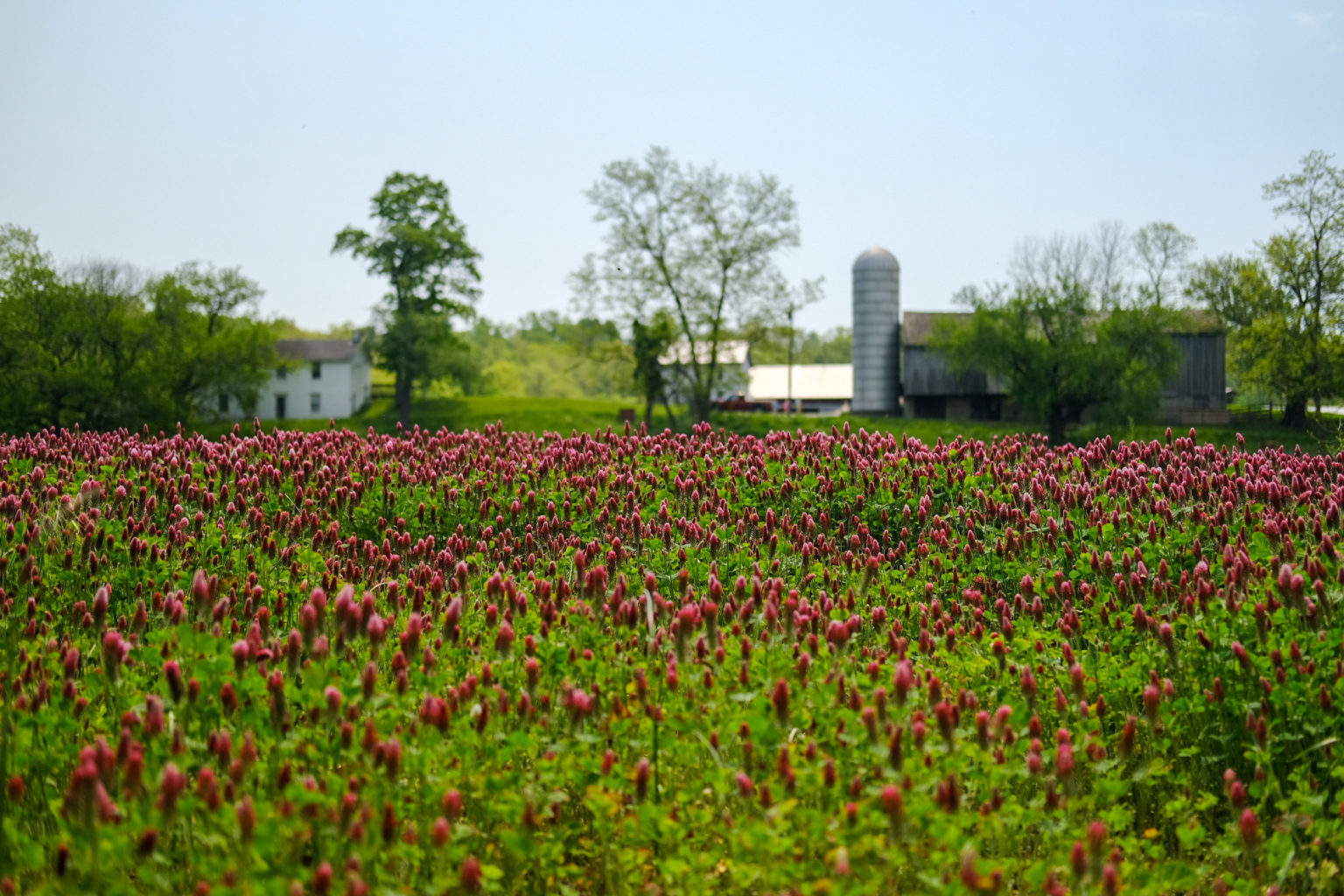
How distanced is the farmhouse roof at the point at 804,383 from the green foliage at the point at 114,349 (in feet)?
173

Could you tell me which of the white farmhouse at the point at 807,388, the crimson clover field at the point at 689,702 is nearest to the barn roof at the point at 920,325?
the white farmhouse at the point at 807,388

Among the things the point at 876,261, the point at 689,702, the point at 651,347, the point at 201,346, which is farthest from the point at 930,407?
the point at 689,702

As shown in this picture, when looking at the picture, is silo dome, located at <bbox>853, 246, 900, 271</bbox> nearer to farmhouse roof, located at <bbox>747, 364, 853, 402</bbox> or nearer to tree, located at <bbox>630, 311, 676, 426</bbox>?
tree, located at <bbox>630, 311, 676, 426</bbox>

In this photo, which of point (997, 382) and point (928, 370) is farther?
point (928, 370)

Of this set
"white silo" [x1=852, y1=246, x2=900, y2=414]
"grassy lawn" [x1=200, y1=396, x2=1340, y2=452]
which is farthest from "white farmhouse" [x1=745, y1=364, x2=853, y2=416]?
"white silo" [x1=852, y1=246, x2=900, y2=414]

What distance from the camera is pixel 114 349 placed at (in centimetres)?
7231

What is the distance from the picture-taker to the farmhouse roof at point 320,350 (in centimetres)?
10200

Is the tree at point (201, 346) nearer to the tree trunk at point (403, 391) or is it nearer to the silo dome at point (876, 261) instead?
the tree trunk at point (403, 391)

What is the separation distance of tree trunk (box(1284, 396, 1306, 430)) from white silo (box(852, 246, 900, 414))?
26190 mm

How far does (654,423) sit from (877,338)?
61.1 feet

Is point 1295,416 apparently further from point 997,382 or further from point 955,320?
point 955,320

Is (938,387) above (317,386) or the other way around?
the other way around

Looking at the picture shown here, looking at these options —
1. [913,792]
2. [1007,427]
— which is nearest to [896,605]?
[913,792]

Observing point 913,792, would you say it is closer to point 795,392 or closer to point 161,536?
point 161,536
